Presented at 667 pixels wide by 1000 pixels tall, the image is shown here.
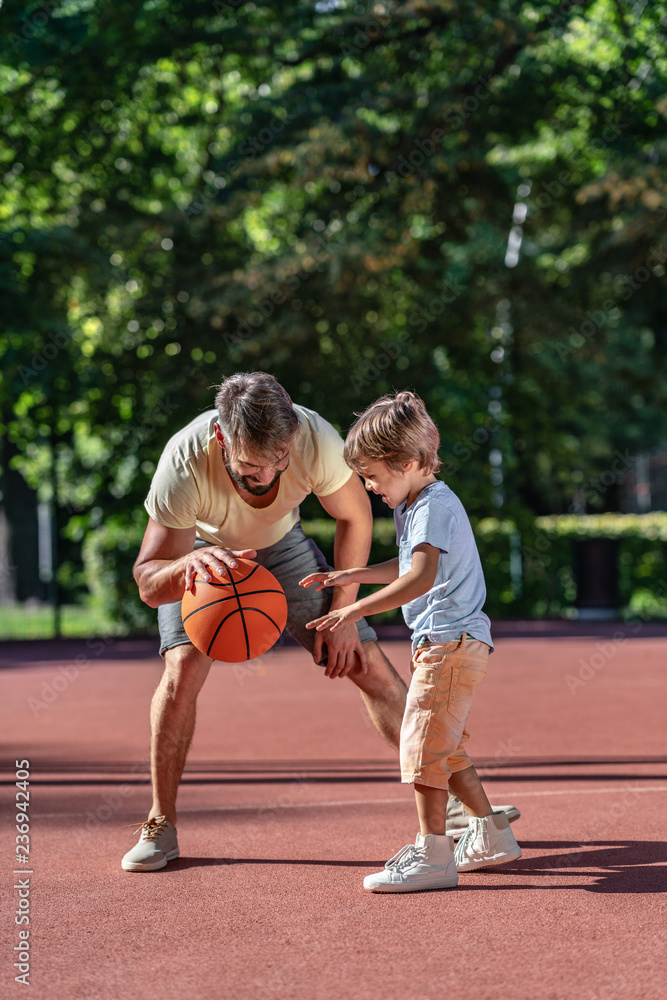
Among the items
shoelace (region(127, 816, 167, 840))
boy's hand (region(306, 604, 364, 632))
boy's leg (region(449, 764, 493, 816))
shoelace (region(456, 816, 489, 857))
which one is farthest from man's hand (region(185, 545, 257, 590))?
shoelace (region(456, 816, 489, 857))

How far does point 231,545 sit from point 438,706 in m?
1.21

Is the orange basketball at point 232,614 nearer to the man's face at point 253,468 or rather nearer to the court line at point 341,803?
the man's face at point 253,468

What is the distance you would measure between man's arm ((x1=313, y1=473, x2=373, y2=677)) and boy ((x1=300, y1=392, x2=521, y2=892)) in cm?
46

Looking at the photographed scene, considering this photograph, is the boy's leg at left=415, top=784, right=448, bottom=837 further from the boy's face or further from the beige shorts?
the boy's face

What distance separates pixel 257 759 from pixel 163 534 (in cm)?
336

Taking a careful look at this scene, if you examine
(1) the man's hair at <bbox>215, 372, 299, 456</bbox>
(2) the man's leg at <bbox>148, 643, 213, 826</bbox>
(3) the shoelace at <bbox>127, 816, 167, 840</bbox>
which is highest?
(1) the man's hair at <bbox>215, 372, 299, 456</bbox>

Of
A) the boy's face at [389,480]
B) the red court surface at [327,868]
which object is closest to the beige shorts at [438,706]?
the red court surface at [327,868]

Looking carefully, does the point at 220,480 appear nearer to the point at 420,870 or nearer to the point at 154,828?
the point at 154,828

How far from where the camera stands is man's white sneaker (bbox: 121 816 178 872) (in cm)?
468

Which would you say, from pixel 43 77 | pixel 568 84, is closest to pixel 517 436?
pixel 568 84

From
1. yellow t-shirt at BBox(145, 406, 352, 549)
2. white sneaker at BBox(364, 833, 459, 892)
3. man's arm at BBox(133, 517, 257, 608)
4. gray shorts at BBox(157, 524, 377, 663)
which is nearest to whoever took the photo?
white sneaker at BBox(364, 833, 459, 892)

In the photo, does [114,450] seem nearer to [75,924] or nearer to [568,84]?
[568,84]

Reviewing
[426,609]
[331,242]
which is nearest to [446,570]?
[426,609]

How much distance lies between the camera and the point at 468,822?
4.82m
